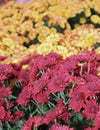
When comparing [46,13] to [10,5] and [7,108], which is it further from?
[7,108]

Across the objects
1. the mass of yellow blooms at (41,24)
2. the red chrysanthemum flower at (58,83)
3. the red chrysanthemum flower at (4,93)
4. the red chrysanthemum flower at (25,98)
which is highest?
the red chrysanthemum flower at (58,83)

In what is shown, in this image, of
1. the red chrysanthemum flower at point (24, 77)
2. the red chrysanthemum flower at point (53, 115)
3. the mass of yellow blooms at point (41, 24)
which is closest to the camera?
the red chrysanthemum flower at point (53, 115)

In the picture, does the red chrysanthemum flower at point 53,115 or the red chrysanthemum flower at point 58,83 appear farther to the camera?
the red chrysanthemum flower at point 58,83

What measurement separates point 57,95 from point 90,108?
50 centimetres

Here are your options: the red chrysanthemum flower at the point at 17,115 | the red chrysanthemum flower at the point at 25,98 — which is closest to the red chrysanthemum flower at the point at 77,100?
the red chrysanthemum flower at the point at 25,98

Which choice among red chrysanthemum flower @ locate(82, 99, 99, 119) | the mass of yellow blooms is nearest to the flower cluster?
red chrysanthemum flower @ locate(82, 99, 99, 119)

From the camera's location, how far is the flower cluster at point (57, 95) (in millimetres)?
2725

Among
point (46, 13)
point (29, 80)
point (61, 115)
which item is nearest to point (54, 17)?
point (46, 13)

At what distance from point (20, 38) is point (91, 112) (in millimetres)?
3089

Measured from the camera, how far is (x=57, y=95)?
3174 millimetres

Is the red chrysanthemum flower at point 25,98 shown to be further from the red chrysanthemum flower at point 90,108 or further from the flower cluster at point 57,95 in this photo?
the red chrysanthemum flower at point 90,108

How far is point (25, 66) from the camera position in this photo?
3.91 meters

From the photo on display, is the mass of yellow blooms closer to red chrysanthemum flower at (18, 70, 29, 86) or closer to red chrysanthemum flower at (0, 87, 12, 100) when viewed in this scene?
red chrysanthemum flower at (18, 70, 29, 86)

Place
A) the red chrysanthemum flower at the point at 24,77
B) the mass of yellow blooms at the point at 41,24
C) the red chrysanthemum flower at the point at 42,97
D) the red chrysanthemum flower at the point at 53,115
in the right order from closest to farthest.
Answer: the red chrysanthemum flower at the point at 53,115
the red chrysanthemum flower at the point at 42,97
the red chrysanthemum flower at the point at 24,77
the mass of yellow blooms at the point at 41,24
